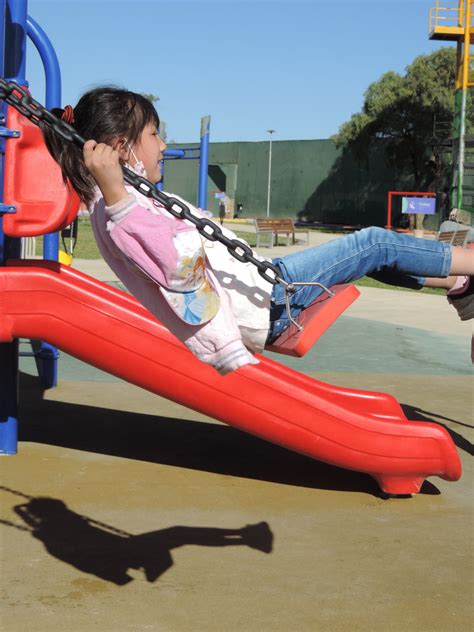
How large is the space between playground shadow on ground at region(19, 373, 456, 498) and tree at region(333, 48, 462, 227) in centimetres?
2754

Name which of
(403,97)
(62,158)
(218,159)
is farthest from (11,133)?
(218,159)

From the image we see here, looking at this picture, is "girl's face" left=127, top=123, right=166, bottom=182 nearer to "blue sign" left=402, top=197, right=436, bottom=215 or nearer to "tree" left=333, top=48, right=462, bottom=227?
"blue sign" left=402, top=197, right=436, bottom=215

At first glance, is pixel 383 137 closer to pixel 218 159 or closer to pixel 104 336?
pixel 218 159

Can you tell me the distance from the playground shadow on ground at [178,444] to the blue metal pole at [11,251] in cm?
27

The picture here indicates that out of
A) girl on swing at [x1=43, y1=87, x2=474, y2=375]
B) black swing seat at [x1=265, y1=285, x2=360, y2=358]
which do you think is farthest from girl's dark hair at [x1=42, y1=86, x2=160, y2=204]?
black swing seat at [x1=265, y1=285, x2=360, y2=358]

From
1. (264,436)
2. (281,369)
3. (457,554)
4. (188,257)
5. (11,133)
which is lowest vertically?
(457,554)

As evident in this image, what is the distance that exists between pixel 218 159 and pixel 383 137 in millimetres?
11190

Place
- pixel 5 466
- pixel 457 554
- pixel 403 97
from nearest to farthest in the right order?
pixel 457 554 < pixel 5 466 < pixel 403 97

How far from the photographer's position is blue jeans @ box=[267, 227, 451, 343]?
303 cm

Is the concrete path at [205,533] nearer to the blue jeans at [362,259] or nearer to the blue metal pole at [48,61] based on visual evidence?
the blue jeans at [362,259]

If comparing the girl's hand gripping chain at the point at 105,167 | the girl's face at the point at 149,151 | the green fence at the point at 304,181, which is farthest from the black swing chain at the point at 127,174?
the green fence at the point at 304,181

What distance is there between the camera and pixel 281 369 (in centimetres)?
361

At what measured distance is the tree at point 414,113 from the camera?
103 feet

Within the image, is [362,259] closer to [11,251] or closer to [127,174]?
[127,174]
